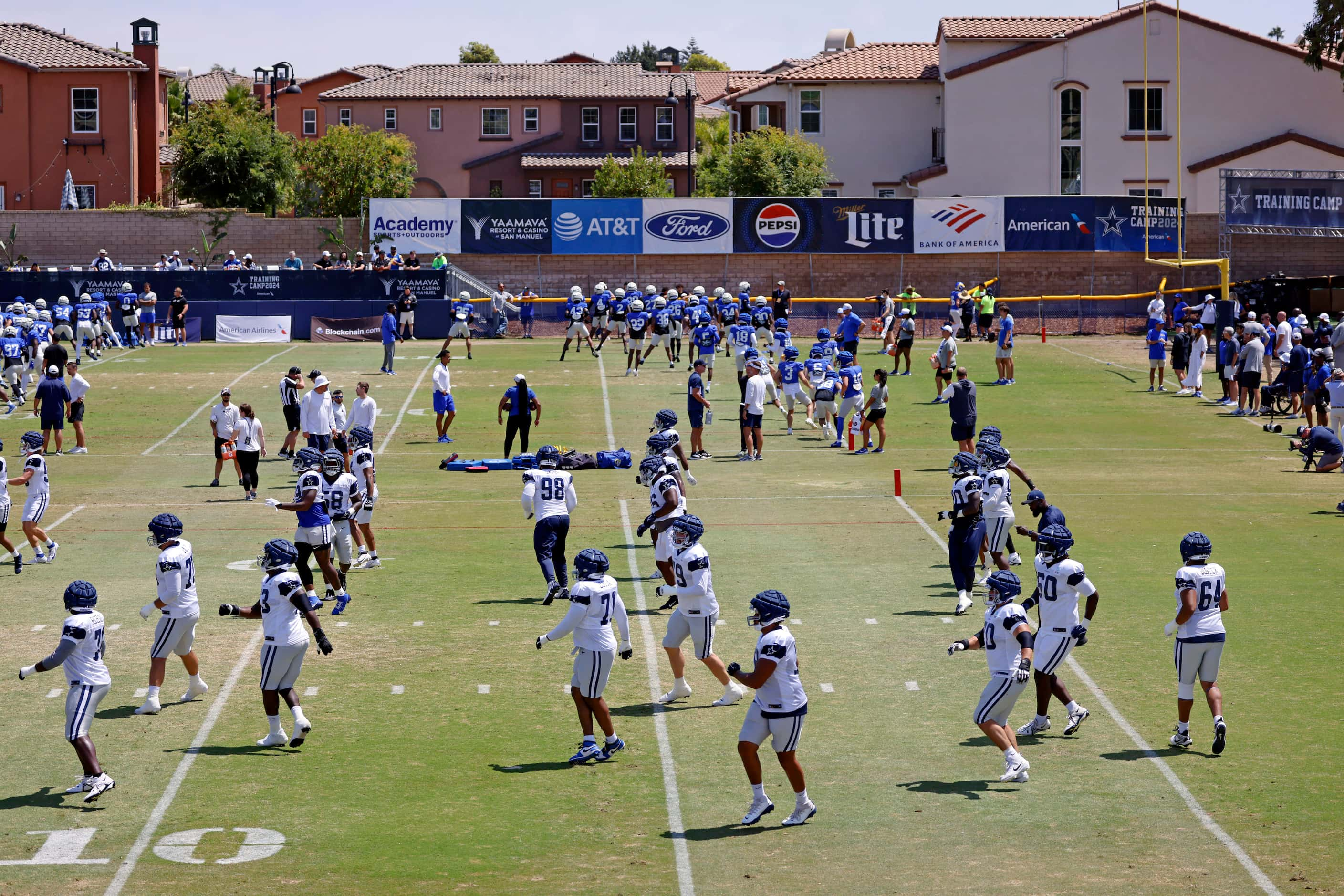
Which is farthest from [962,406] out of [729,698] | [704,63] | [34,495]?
[704,63]

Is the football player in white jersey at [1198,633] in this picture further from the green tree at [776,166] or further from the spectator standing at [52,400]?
the green tree at [776,166]

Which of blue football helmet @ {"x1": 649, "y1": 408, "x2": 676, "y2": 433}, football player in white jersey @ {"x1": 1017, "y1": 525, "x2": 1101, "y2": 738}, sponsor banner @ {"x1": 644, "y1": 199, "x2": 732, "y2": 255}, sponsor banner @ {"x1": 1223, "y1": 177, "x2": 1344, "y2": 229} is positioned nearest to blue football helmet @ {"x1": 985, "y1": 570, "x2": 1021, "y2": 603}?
football player in white jersey @ {"x1": 1017, "y1": 525, "x2": 1101, "y2": 738}

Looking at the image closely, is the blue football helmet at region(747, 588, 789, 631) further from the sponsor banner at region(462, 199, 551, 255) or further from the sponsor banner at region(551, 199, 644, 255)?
the sponsor banner at region(462, 199, 551, 255)

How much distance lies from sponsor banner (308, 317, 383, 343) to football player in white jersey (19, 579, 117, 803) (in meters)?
36.9

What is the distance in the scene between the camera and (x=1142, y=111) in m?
66.6

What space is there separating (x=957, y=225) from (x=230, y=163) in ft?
108

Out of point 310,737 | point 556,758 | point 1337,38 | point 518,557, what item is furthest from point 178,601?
point 1337,38

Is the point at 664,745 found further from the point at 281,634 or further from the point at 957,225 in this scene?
the point at 957,225

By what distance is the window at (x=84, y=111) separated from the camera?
69.2 meters

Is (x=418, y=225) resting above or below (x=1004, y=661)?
above

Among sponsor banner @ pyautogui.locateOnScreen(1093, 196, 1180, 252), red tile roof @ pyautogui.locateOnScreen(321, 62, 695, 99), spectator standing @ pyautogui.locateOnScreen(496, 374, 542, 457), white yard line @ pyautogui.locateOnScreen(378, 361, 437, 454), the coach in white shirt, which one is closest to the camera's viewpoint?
the coach in white shirt

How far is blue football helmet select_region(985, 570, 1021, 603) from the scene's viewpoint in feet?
41.3

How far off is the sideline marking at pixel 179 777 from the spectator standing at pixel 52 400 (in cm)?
1550

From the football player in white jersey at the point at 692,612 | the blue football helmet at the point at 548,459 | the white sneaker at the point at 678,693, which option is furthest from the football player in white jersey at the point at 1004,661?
the blue football helmet at the point at 548,459
